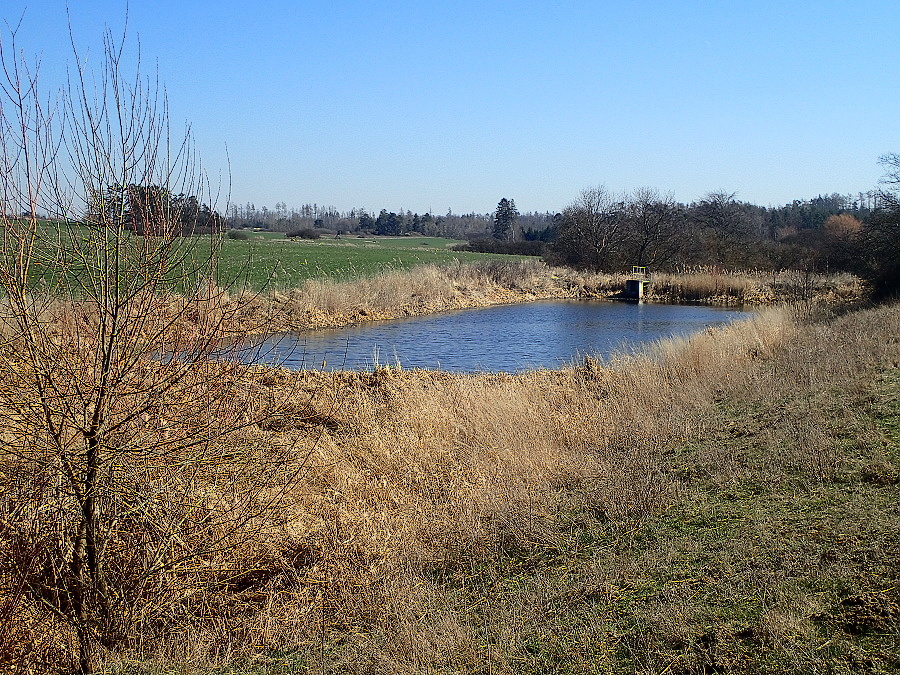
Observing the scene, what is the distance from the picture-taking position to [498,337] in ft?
88.3

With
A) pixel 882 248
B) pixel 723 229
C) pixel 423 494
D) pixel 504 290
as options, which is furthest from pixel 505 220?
pixel 423 494

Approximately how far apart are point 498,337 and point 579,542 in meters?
20.2

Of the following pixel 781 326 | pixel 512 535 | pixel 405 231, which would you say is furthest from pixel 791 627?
pixel 405 231

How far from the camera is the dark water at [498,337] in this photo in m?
20.2

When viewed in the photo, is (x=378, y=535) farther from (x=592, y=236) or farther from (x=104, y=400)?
(x=592, y=236)

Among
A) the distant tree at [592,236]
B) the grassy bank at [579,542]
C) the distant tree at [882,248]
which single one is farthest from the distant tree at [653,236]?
the grassy bank at [579,542]

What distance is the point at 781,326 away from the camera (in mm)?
18688

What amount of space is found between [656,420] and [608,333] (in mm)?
18141

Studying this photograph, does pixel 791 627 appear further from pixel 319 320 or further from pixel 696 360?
pixel 319 320

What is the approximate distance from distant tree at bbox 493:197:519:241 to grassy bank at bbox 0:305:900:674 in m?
95.8

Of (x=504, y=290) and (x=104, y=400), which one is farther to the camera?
(x=504, y=290)

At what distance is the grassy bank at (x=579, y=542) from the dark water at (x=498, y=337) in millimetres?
4915

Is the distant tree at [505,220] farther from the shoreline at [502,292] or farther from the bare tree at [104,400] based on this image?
the bare tree at [104,400]

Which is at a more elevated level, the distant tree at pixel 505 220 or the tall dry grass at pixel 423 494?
the distant tree at pixel 505 220
